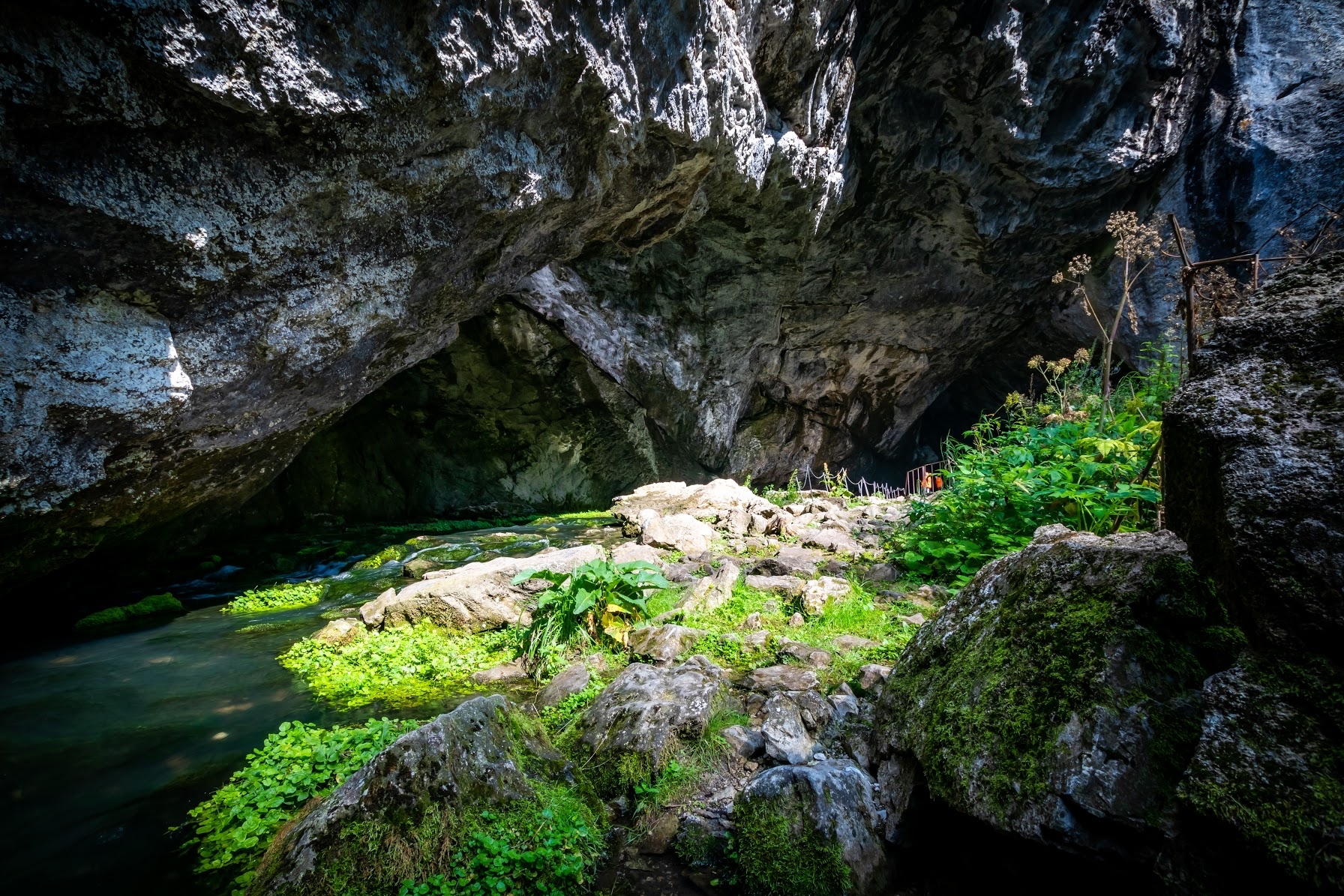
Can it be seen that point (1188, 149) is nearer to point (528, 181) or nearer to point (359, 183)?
point (528, 181)

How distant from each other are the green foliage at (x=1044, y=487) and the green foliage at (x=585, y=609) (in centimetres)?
277

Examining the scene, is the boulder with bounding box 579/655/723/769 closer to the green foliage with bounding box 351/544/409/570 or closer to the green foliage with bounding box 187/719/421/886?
the green foliage with bounding box 187/719/421/886

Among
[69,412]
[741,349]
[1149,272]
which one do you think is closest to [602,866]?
[69,412]

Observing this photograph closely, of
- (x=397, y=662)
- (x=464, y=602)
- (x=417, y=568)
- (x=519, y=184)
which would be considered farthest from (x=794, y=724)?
(x=417, y=568)

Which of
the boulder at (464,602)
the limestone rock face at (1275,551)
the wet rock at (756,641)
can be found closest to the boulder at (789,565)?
the wet rock at (756,641)

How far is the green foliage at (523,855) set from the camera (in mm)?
2029

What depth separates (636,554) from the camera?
7344 mm

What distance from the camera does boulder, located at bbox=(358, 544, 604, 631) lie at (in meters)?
5.01

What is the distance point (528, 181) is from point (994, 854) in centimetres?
668

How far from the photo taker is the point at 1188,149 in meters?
13.7

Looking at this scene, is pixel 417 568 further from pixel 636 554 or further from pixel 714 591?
pixel 714 591

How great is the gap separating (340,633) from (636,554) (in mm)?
3393

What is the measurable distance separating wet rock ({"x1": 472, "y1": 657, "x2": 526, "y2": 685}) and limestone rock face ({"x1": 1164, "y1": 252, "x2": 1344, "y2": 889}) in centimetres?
383

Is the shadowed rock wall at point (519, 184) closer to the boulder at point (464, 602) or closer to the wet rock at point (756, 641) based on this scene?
the boulder at point (464, 602)
